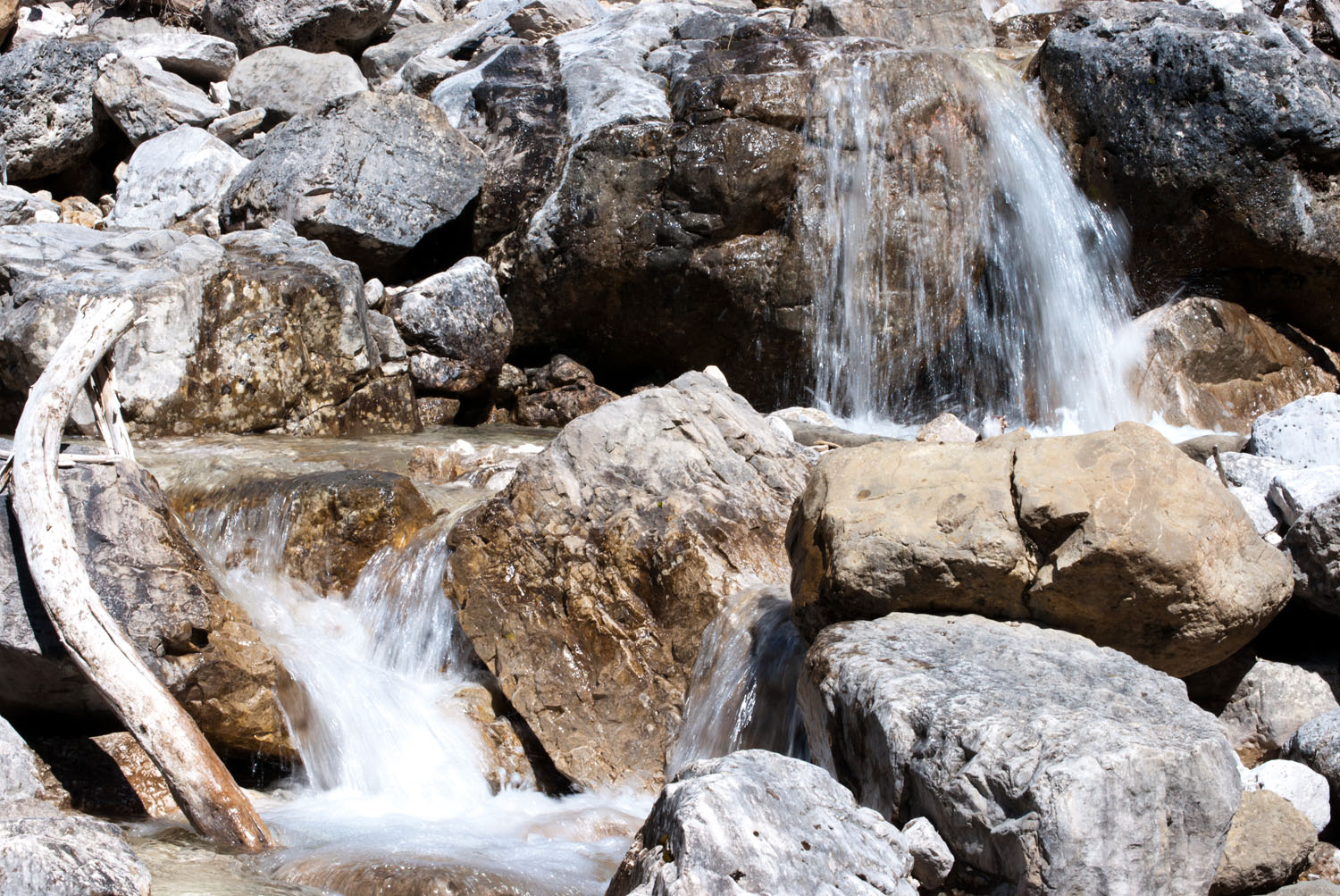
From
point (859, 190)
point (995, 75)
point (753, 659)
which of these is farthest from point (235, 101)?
point (753, 659)

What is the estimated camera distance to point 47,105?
11.8 meters

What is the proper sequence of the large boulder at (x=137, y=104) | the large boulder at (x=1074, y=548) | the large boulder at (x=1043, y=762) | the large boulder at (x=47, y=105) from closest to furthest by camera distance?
the large boulder at (x=1043, y=762), the large boulder at (x=1074, y=548), the large boulder at (x=47, y=105), the large boulder at (x=137, y=104)

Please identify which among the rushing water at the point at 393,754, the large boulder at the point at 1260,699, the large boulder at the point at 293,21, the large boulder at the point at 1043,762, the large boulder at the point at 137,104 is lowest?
the rushing water at the point at 393,754

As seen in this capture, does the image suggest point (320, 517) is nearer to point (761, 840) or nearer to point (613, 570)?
point (613, 570)

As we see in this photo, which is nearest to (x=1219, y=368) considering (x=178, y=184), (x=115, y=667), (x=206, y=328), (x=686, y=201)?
(x=686, y=201)

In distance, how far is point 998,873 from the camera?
2875mm

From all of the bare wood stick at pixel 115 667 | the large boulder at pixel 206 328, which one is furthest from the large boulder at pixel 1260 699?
the large boulder at pixel 206 328

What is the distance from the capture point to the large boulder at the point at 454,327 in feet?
32.3

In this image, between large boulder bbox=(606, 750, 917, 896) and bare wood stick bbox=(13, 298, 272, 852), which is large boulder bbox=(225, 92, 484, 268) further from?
large boulder bbox=(606, 750, 917, 896)

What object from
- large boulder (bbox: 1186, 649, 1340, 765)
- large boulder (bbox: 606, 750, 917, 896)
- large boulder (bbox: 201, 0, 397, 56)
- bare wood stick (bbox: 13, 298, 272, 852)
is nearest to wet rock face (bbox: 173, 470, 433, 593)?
bare wood stick (bbox: 13, 298, 272, 852)

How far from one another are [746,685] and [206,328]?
5.52m

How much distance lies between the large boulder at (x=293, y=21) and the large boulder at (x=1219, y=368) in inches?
416

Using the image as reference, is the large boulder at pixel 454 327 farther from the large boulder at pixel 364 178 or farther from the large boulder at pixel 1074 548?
the large boulder at pixel 1074 548

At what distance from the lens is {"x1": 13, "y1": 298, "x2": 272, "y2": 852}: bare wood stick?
4.14 m
